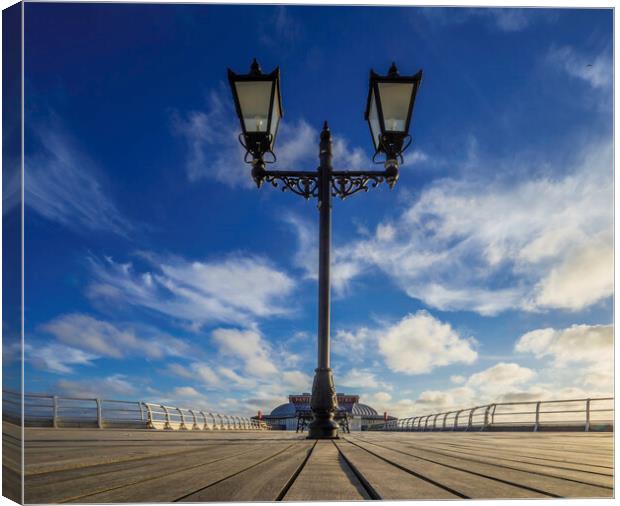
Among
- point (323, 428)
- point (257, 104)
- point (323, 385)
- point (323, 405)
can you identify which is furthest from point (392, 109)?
point (323, 428)

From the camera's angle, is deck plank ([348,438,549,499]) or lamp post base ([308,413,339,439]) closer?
deck plank ([348,438,549,499])

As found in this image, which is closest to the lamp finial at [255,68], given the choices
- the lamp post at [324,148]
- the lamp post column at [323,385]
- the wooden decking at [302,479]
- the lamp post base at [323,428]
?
the lamp post at [324,148]

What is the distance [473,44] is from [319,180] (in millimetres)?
1830

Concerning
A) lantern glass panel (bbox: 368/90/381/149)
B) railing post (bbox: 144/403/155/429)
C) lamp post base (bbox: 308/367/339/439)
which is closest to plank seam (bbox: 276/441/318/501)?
lamp post base (bbox: 308/367/339/439)

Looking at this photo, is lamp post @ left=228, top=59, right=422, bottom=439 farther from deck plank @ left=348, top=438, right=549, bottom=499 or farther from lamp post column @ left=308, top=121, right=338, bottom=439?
deck plank @ left=348, top=438, right=549, bottom=499

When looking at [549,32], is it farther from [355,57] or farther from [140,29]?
[140,29]

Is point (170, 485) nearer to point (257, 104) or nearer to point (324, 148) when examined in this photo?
point (257, 104)

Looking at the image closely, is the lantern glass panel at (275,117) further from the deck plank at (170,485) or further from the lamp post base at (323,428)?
the deck plank at (170,485)

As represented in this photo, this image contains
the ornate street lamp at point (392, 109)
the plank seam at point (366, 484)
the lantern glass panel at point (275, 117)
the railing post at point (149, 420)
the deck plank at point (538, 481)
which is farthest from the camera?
the railing post at point (149, 420)

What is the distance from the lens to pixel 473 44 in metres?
4.12

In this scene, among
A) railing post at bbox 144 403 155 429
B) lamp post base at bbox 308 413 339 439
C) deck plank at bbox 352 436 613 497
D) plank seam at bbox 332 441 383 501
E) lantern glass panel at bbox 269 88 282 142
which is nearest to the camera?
plank seam at bbox 332 441 383 501

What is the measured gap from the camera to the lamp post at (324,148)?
4031 millimetres

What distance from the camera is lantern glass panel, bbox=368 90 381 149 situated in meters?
4.21

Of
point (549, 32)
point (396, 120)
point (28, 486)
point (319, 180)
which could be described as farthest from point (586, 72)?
point (28, 486)
